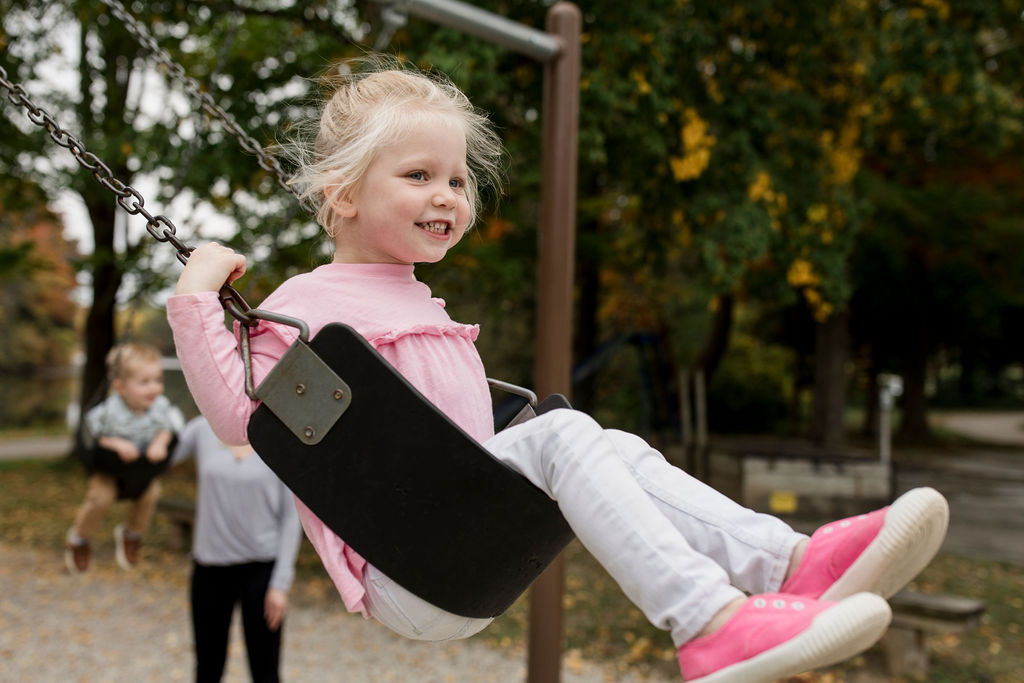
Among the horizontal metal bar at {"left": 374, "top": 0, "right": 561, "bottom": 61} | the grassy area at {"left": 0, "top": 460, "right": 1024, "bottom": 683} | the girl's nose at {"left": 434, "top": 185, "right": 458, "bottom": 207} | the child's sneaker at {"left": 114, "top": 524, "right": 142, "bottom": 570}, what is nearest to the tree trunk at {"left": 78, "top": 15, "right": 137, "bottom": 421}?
the grassy area at {"left": 0, "top": 460, "right": 1024, "bottom": 683}

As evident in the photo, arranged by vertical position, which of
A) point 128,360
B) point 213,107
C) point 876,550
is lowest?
point 128,360

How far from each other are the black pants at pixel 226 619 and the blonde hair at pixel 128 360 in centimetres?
87

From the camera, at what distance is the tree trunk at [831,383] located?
11.9 m

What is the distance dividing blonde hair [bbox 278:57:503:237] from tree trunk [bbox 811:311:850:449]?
11061 millimetres

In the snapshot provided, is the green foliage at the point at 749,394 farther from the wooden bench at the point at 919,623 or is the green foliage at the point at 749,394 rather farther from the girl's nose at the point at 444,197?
the girl's nose at the point at 444,197

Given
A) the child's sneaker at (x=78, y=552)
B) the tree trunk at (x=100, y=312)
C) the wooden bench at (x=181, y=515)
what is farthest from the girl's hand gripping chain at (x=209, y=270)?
the tree trunk at (x=100, y=312)

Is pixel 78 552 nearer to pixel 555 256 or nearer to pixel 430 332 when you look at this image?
pixel 555 256

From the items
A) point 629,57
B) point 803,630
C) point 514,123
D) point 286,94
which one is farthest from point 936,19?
point 803,630

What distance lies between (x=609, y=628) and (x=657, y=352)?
6.05 metres

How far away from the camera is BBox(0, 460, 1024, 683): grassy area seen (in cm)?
562

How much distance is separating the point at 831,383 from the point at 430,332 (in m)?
11.5

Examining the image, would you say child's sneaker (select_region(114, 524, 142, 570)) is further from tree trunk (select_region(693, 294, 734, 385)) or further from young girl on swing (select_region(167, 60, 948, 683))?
tree trunk (select_region(693, 294, 734, 385))

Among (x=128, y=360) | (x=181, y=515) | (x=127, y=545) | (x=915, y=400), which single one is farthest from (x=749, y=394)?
(x=128, y=360)

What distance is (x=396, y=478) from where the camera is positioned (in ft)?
4.63
